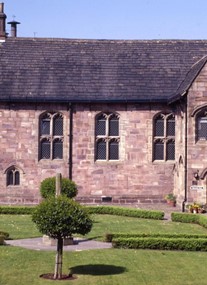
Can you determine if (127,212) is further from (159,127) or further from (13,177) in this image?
(13,177)

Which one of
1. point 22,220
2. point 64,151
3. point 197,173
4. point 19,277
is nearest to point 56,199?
point 19,277

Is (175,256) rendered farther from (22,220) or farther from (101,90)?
(101,90)

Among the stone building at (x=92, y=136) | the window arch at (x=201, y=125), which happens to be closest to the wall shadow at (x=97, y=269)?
the window arch at (x=201, y=125)

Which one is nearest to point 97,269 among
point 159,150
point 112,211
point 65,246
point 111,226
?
point 65,246

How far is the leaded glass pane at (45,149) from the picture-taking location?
173ft

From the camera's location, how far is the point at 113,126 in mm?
52500

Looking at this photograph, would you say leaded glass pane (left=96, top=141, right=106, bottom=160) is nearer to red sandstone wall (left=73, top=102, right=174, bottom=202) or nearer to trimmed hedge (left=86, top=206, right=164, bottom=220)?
red sandstone wall (left=73, top=102, right=174, bottom=202)

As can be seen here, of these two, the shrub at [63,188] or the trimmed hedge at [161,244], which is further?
the shrub at [63,188]

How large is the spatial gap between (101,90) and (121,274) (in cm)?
2699

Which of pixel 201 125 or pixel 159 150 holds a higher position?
pixel 201 125

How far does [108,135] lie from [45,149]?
A: 14.7 ft

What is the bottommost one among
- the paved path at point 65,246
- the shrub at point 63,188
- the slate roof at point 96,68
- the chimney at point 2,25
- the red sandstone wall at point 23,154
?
the paved path at point 65,246

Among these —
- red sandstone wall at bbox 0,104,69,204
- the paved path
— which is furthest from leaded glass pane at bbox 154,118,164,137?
the paved path

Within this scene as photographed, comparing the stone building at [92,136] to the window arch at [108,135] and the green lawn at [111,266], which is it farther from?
the green lawn at [111,266]
